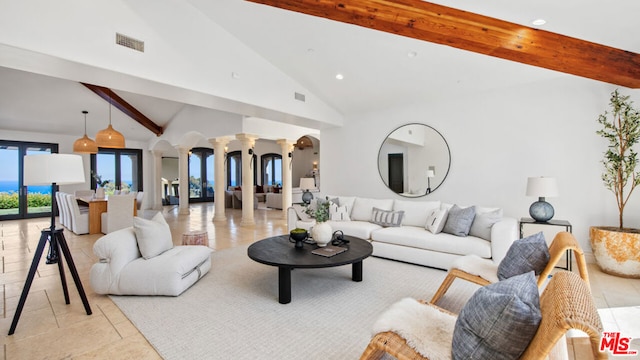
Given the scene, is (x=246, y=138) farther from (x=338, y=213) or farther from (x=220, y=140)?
(x=338, y=213)

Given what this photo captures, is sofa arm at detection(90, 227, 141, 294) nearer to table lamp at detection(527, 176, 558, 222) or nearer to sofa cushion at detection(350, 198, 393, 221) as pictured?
sofa cushion at detection(350, 198, 393, 221)

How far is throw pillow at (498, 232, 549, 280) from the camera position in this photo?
7.09ft

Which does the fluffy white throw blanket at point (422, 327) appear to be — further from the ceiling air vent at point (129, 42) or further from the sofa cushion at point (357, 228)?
the ceiling air vent at point (129, 42)

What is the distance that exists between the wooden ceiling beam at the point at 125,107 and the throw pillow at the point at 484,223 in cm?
831

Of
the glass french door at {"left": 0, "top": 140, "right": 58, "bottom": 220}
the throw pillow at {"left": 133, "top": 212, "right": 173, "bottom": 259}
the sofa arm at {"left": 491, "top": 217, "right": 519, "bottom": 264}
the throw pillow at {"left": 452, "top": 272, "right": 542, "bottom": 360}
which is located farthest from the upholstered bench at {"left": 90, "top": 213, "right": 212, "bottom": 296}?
the glass french door at {"left": 0, "top": 140, "right": 58, "bottom": 220}

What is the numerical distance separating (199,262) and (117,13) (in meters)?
3.01

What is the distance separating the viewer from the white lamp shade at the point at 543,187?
3.93 m

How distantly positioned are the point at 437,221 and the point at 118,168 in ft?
37.4

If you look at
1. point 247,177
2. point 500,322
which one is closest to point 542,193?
point 500,322

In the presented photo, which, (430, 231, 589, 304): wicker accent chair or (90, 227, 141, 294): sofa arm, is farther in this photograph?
(90, 227, 141, 294): sofa arm

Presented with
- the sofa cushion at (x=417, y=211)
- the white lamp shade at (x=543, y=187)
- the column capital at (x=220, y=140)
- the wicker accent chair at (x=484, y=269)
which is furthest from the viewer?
the column capital at (x=220, y=140)

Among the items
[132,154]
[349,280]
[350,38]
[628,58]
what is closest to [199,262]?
[349,280]

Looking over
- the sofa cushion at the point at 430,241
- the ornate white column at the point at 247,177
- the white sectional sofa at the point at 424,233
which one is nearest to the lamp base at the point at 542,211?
the white sectional sofa at the point at 424,233

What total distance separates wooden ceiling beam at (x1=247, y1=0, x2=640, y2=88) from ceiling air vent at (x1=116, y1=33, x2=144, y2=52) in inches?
61.7
